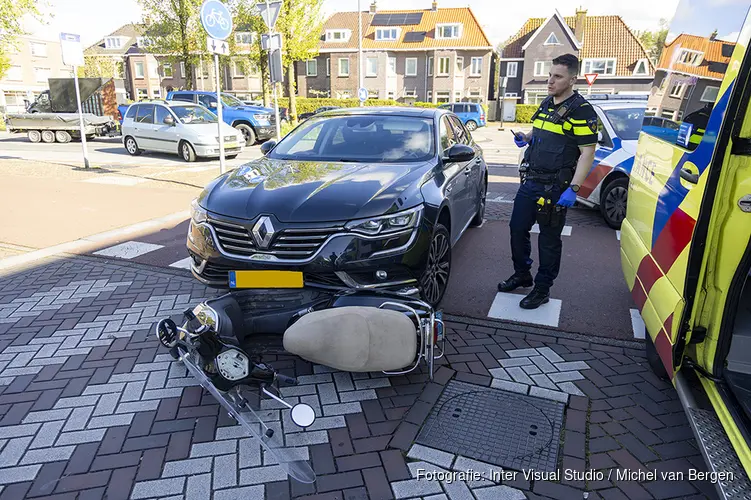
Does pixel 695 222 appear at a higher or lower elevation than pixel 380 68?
lower

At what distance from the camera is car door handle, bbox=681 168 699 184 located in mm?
2471

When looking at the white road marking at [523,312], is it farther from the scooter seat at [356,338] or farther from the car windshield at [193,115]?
the car windshield at [193,115]

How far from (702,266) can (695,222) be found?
213 millimetres

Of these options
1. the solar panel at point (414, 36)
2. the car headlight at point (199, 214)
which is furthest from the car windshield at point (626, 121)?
the solar panel at point (414, 36)

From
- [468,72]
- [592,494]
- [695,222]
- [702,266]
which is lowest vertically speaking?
[592,494]

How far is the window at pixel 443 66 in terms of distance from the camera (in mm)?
43969

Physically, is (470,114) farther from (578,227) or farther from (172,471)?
(172,471)

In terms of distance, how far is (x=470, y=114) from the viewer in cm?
3055

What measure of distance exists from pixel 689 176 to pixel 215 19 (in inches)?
285

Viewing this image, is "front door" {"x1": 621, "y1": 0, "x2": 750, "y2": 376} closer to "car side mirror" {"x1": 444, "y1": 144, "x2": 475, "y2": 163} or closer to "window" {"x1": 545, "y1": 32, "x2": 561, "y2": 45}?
"car side mirror" {"x1": 444, "y1": 144, "x2": 475, "y2": 163}

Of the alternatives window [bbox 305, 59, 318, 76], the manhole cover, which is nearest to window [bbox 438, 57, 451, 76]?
window [bbox 305, 59, 318, 76]

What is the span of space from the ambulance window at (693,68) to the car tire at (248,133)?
16.4 meters

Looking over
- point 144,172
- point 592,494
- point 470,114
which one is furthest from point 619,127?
point 470,114

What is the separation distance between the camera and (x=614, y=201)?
280 inches
